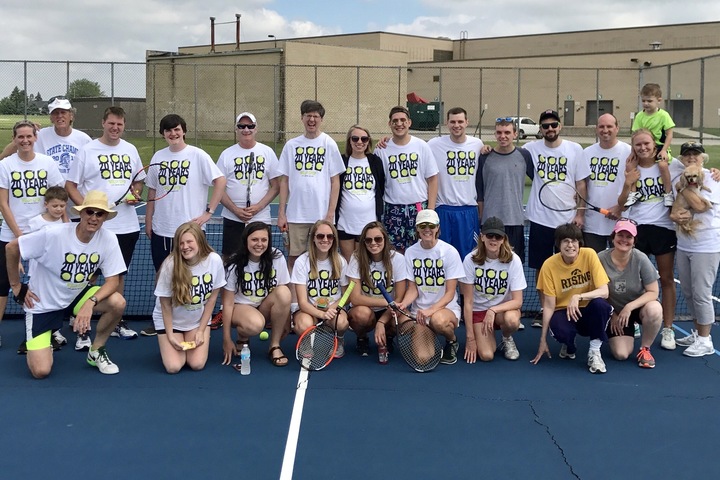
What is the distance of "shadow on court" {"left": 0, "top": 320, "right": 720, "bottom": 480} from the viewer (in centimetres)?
444

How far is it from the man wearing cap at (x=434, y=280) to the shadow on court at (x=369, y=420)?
351 mm

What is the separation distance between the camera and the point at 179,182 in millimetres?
6945

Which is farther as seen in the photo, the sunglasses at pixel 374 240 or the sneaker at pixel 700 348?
the sneaker at pixel 700 348

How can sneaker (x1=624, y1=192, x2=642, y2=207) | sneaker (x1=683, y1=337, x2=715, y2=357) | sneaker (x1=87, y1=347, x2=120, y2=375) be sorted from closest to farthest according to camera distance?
1. sneaker (x1=87, y1=347, x2=120, y2=375)
2. sneaker (x1=683, y1=337, x2=715, y2=357)
3. sneaker (x1=624, y1=192, x2=642, y2=207)

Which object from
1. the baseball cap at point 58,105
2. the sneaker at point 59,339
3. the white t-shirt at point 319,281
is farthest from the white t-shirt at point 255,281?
the baseball cap at point 58,105

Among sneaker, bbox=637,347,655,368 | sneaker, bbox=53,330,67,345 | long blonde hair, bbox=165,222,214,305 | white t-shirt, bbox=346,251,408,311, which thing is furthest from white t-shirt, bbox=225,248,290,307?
sneaker, bbox=637,347,655,368

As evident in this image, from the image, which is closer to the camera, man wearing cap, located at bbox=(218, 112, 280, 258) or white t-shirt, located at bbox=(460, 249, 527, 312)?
white t-shirt, located at bbox=(460, 249, 527, 312)

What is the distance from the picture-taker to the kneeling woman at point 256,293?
20.9ft

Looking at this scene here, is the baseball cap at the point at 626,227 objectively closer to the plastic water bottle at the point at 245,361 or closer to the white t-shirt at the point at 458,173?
the white t-shirt at the point at 458,173

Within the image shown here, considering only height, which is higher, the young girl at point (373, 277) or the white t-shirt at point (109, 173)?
the white t-shirt at point (109, 173)

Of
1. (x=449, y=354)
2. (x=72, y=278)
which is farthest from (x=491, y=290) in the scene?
(x=72, y=278)

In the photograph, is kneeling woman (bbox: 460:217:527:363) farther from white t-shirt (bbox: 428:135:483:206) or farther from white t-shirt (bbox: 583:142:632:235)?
white t-shirt (bbox: 583:142:632:235)

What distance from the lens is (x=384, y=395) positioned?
5633 millimetres

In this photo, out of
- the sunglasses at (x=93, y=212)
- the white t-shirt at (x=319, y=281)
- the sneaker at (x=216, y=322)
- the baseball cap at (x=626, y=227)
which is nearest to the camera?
the sunglasses at (x=93, y=212)
